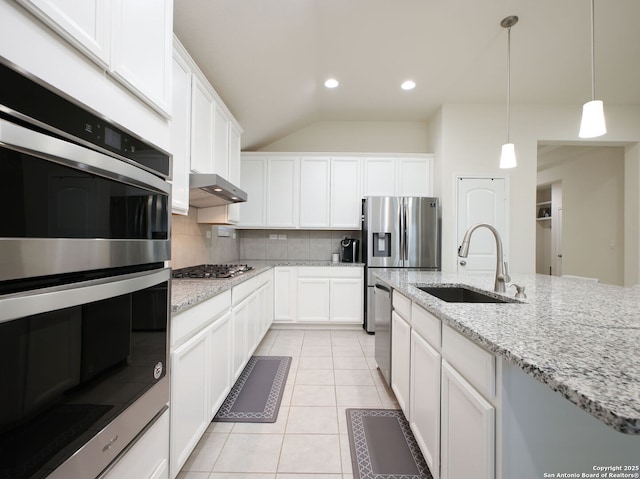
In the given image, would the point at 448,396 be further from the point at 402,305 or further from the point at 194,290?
the point at 194,290

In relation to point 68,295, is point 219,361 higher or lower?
lower

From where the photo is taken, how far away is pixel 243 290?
2244 millimetres

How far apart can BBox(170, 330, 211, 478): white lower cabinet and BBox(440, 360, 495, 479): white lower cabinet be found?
1083 millimetres

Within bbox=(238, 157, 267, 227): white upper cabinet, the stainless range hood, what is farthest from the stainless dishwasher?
bbox=(238, 157, 267, 227): white upper cabinet

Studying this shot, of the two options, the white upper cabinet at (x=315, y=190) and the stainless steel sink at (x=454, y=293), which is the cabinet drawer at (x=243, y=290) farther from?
the white upper cabinet at (x=315, y=190)

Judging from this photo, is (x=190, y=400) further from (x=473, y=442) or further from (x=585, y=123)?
(x=585, y=123)

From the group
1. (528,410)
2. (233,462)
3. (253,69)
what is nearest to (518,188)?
(253,69)

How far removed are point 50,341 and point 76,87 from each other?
1.96ft

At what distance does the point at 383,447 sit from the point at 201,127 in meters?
2.40

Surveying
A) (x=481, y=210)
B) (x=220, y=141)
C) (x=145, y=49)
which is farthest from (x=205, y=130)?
(x=481, y=210)

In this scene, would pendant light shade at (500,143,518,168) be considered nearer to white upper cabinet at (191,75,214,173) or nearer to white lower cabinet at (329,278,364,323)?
white lower cabinet at (329,278,364,323)

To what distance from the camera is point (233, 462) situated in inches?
57.9

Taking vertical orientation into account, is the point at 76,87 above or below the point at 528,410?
above

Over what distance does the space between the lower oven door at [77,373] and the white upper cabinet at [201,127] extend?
4.48ft
